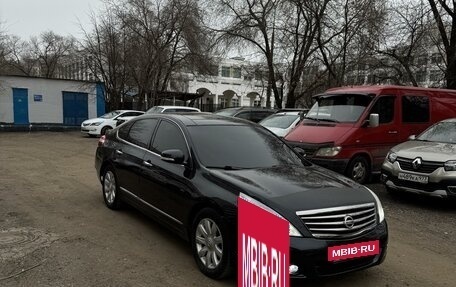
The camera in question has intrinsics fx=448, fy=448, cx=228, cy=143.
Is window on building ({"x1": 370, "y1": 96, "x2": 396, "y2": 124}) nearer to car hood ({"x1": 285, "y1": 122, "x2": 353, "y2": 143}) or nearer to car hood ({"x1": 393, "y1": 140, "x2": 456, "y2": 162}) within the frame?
car hood ({"x1": 285, "y1": 122, "x2": 353, "y2": 143})

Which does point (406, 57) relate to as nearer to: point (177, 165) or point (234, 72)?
point (177, 165)

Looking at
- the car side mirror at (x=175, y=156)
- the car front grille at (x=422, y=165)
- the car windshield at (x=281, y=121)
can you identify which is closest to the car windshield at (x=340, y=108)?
the car front grille at (x=422, y=165)

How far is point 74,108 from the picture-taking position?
30.9 m

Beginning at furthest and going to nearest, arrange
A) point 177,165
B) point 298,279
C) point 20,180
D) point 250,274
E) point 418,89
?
point 418,89 < point 20,180 < point 177,165 < point 298,279 < point 250,274

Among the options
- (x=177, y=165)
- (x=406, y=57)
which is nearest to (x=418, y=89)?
(x=177, y=165)

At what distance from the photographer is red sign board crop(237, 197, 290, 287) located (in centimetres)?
232

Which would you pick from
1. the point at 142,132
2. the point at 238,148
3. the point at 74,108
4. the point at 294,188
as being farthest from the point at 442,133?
the point at 74,108

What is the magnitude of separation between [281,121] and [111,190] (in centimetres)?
776

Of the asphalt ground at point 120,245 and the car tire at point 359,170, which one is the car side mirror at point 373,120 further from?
the asphalt ground at point 120,245

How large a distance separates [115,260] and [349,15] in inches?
787

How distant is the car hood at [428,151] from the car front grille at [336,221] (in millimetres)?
3940

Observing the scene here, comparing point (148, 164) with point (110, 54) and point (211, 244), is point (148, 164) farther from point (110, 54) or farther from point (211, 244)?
point (110, 54)

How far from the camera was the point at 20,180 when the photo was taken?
9344mm

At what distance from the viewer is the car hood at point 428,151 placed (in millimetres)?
7416
